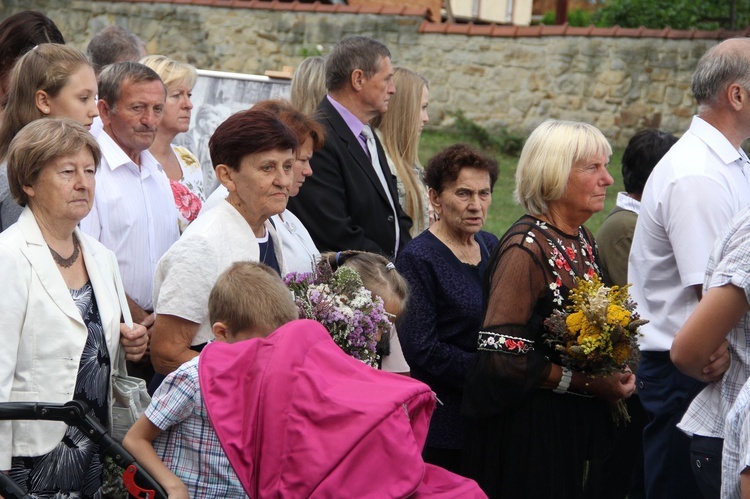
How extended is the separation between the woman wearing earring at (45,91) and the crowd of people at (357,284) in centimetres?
1

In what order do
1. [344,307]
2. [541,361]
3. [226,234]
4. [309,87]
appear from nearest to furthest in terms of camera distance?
1. [344,307]
2. [226,234]
3. [541,361]
4. [309,87]

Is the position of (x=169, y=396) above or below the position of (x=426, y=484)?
above

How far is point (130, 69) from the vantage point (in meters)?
4.89

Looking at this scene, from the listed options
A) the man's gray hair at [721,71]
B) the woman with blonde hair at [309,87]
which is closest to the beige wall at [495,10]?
the woman with blonde hair at [309,87]

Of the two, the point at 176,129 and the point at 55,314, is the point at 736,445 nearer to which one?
the point at 55,314

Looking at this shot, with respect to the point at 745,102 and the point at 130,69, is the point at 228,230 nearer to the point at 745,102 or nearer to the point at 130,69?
the point at 130,69

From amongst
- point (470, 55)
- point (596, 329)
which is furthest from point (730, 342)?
point (470, 55)

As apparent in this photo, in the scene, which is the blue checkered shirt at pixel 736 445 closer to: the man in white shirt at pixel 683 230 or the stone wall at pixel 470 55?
the man in white shirt at pixel 683 230

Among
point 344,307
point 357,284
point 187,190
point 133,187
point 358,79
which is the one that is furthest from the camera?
point 358,79

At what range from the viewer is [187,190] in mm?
5238

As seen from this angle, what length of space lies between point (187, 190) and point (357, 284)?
5.86 feet

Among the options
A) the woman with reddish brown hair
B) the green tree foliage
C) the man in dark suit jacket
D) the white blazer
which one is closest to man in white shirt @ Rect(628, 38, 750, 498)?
the man in dark suit jacket

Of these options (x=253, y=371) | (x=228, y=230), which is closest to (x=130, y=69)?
(x=228, y=230)

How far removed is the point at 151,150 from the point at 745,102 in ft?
9.88
